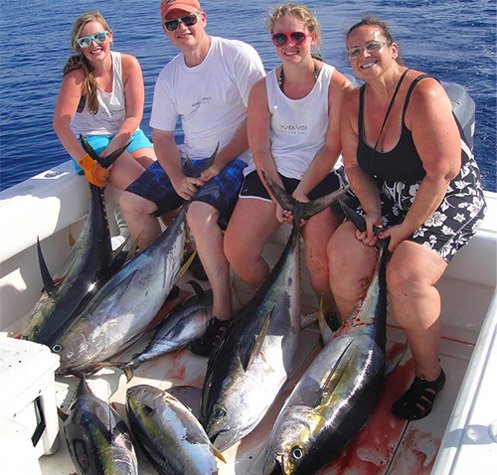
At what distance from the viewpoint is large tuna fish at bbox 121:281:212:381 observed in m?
2.69

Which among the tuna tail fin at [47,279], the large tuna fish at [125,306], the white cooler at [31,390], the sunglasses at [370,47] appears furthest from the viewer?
the tuna tail fin at [47,279]

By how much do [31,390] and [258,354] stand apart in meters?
0.87

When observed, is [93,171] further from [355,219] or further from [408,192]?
[408,192]

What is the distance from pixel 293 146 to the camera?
2.79 metres

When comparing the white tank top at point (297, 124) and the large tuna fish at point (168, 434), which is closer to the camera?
the large tuna fish at point (168, 434)

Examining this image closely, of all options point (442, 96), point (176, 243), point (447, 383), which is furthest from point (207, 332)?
point (442, 96)

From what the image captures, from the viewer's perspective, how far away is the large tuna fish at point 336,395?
78.1 inches

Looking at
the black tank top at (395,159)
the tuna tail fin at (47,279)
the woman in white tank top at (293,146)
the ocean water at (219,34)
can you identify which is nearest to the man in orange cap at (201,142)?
the woman in white tank top at (293,146)

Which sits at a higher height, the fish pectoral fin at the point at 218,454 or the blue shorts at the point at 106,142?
the blue shorts at the point at 106,142

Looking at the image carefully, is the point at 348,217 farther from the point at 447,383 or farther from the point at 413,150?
the point at 447,383

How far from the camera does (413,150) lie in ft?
7.52

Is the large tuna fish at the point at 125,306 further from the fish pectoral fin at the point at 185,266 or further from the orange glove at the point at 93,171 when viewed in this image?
the orange glove at the point at 93,171

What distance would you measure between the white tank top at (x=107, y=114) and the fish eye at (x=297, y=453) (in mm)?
2311

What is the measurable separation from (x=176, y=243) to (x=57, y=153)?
6.10 metres
